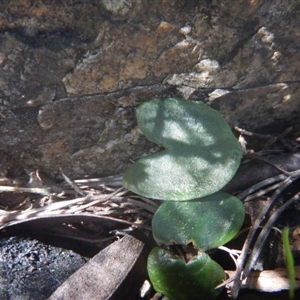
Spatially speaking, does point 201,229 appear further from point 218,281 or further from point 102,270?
point 102,270

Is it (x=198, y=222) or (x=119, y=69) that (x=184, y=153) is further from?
(x=119, y=69)

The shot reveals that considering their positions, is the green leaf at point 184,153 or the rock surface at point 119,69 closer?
the rock surface at point 119,69

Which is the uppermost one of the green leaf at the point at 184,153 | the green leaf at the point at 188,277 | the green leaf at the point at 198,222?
the green leaf at the point at 184,153

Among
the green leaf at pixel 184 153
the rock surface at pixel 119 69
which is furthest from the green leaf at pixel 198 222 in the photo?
the rock surface at pixel 119 69

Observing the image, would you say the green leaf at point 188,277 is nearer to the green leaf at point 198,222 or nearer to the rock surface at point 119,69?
the green leaf at point 198,222

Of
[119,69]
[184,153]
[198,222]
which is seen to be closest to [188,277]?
[198,222]
